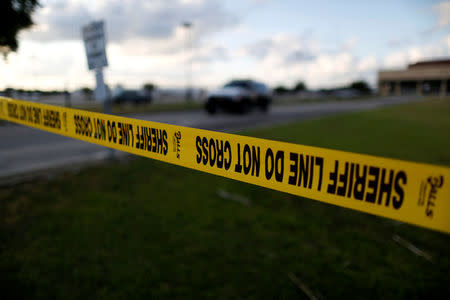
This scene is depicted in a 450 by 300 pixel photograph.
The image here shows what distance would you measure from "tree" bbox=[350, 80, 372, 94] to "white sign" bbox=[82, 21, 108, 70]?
92.6 m

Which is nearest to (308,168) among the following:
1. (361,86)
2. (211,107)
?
(211,107)

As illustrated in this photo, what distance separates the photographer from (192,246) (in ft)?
9.97

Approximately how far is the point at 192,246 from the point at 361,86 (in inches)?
3970

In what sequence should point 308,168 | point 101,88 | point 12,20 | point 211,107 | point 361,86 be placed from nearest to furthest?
point 308,168, point 12,20, point 101,88, point 211,107, point 361,86

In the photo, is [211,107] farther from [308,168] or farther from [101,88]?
[308,168]

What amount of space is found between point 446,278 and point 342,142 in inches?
249

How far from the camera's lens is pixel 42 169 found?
5.33m

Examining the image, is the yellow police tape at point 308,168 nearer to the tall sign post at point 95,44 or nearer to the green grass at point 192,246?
the green grass at point 192,246

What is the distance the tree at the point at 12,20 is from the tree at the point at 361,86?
93203mm

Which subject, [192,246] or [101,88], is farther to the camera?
[101,88]

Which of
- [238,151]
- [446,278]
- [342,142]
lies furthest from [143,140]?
[342,142]

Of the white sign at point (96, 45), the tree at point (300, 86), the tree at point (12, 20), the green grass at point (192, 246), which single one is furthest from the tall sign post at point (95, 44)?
the tree at point (300, 86)

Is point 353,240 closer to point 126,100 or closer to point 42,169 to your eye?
point 42,169

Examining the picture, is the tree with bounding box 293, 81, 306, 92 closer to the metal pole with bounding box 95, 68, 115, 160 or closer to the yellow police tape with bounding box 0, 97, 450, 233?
the metal pole with bounding box 95, 68, 115, 160
